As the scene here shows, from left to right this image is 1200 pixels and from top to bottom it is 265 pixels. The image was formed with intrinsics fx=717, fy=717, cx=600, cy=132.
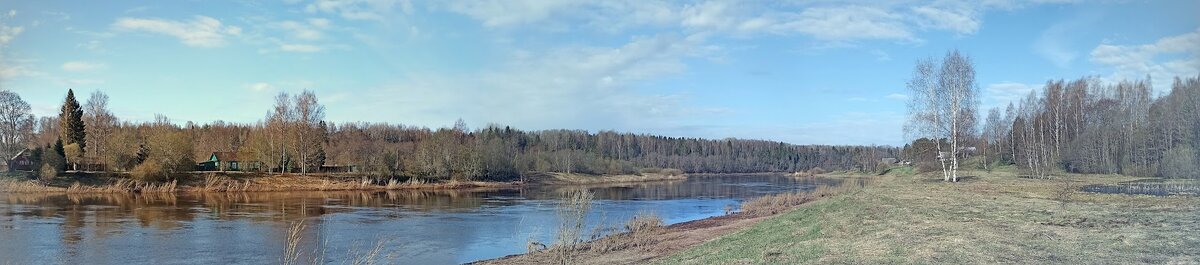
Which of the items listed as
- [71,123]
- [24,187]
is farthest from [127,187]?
[71,123]

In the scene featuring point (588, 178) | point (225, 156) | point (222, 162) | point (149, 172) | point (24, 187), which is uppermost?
point (225, 156)

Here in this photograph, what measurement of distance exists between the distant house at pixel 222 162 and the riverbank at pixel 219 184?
598 inches

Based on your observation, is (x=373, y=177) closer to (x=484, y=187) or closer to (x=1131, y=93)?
(x=484, y=187)

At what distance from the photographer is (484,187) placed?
74500 millimetres

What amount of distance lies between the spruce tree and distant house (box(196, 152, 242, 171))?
11.9 m

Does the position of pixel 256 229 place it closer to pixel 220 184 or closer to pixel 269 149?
pixel 220 184

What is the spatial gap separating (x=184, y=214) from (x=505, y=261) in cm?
2372

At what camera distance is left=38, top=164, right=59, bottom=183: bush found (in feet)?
167

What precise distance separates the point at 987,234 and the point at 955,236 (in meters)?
0.66

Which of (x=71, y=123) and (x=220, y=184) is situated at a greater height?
(x=71, y=123)

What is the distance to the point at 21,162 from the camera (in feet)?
184

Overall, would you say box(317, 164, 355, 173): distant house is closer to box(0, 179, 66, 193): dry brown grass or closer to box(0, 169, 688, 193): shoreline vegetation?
box(0, 169, 688, 193): shoreline vegetation

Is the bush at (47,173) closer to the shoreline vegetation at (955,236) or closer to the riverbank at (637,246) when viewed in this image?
the riverbank at (637,246)

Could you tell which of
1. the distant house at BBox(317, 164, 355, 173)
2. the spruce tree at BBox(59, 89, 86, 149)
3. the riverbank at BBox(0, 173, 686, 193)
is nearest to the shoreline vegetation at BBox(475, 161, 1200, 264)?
the riverbank at BBox(0, 173, 686, 193)
